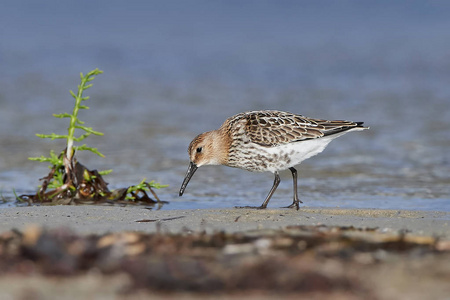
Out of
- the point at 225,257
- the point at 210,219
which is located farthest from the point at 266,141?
the point at 225,257

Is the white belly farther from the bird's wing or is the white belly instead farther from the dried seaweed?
the dried seaweed

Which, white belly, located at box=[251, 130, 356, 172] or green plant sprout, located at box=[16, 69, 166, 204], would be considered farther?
white belly, located at box=[251, 130, 356, 172]

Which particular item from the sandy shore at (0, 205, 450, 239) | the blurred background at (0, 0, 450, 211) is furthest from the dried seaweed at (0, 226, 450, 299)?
the blurred background at (0, 0, 450, 211)

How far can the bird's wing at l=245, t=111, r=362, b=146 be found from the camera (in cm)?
834

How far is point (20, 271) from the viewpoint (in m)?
4.27

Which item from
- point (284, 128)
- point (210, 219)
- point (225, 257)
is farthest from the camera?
point (284, 128)

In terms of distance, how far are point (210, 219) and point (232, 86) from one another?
1180cm

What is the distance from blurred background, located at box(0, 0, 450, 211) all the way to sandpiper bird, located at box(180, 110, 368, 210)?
1.65ft

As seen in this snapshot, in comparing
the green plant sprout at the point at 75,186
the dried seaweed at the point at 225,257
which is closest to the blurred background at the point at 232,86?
the green plant sprout at the point at 75,186

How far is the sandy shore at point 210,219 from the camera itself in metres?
5.98

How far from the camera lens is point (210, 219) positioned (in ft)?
22.0

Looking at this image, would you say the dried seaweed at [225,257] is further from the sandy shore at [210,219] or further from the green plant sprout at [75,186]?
the green plant sprout at [75,186]

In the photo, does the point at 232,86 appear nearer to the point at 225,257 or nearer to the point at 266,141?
the point at 266,141

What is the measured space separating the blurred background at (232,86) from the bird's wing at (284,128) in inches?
30.2
